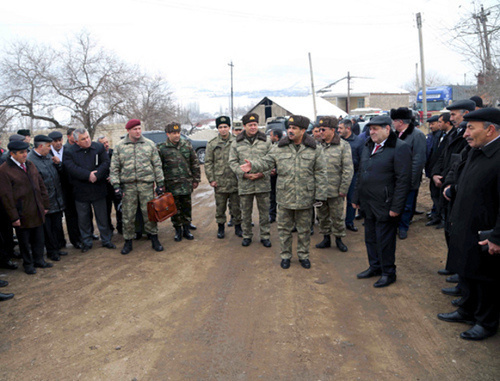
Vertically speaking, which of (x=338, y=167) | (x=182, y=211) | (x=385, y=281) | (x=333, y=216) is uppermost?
(x=338, y=167)

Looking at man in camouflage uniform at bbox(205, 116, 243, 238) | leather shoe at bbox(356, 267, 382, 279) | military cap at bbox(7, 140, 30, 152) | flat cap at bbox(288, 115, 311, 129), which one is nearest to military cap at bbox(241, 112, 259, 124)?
man in camouflage uniform at bbox(205, 116, 243, 238)

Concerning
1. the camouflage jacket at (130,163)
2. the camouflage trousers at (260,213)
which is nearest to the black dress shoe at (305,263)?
Result: the camouflage trousers at (260,213)

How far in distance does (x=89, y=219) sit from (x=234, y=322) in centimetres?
376

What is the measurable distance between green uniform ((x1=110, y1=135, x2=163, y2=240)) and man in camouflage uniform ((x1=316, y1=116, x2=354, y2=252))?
8.95ft

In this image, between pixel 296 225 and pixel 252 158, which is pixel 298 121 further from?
pixel 296 225

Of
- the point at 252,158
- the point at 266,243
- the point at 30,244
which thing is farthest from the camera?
the point at 266,243

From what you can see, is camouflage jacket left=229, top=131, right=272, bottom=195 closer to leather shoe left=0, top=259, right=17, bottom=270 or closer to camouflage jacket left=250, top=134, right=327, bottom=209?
camouflage jacket left=250, top=134, right=327, bottom=209

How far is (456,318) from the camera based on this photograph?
3.71m

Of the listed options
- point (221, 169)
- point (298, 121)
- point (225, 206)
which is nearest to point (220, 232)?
point (225, 206)

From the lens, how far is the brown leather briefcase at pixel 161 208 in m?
6.09

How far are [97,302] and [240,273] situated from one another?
1.81 m

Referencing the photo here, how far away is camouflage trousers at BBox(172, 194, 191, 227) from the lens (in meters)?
6.79

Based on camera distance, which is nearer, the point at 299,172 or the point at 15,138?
the point at 299,172

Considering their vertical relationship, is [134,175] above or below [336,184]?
above
